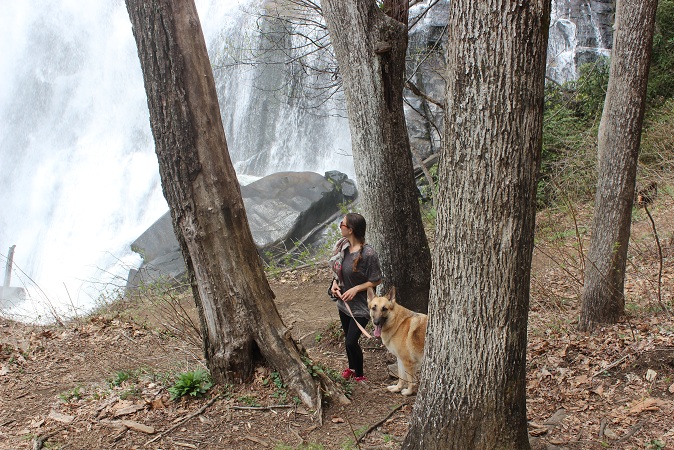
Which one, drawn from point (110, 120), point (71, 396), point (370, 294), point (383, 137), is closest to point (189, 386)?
point (71, 396)

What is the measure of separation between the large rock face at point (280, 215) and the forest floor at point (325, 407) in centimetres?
919

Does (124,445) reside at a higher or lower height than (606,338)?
lower

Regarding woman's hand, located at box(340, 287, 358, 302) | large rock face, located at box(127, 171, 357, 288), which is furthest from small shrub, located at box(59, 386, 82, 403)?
large rock face, located at box(127, 171, 357, 288)

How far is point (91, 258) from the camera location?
Result: 24766 millimetres

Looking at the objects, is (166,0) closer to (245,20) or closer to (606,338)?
(606,338)

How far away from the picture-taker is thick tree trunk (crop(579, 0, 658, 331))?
5809mm

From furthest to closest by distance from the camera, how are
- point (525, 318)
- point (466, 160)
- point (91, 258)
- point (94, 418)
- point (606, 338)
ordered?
point (91, 258) → point (606, 338) → point (94, 418) → point (525, 318) → point (466, 160)

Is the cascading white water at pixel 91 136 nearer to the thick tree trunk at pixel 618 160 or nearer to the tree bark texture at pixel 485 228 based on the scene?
the thick tree trunk at pixel 618 160

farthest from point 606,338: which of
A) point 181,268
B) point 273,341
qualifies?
point 181,268

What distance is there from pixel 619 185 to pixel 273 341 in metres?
3.83

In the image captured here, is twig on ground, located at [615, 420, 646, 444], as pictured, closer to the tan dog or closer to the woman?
the tan dog

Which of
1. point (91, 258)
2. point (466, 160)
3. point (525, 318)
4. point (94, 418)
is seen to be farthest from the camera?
point (91, 258)

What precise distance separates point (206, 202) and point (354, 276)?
1.57 metres

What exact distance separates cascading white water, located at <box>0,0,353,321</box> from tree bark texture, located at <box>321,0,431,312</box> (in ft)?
45.5
